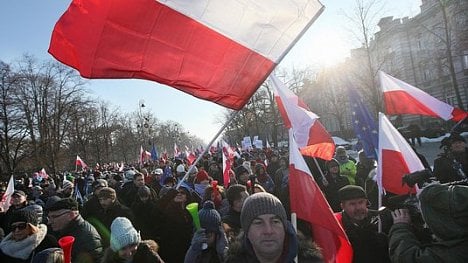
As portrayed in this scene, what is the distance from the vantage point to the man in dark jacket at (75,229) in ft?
12.9

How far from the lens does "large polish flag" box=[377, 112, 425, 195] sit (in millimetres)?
4484

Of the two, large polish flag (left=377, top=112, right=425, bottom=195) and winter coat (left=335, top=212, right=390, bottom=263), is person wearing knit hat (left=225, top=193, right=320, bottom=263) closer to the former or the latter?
winter coat (left=335, top=212, right=390, bottom=263)

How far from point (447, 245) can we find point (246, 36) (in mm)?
2530

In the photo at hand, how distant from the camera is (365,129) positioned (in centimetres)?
652

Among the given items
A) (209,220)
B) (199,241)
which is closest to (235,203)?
(209,220)

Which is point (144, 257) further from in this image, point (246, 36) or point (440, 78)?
point (440, 78)

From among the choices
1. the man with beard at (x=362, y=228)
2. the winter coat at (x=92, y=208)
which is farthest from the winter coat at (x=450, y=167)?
the winter coat at (x=92, y=208)

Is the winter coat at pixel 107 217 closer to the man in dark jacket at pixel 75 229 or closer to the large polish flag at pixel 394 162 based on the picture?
the man in dark jacket at pixel 75 229

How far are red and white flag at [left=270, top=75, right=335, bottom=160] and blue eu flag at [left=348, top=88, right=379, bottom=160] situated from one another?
1.91 feet

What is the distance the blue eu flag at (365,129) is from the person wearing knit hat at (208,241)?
141 inches

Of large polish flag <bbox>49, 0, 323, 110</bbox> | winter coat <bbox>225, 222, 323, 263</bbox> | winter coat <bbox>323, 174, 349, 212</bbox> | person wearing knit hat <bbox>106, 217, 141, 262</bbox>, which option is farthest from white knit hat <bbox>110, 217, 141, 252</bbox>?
winter coat <bbox>323, 174, 349, 212</bbox>

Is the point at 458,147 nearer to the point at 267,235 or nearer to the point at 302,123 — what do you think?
the point at 302,123

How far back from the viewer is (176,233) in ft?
17.4

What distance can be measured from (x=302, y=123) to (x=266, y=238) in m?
3.83
